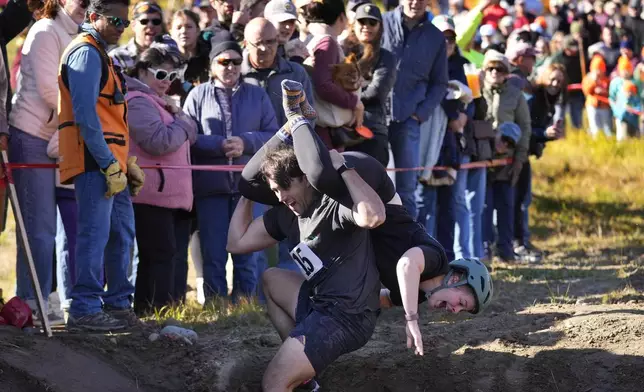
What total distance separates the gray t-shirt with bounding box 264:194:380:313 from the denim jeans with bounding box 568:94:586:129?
48.3ft

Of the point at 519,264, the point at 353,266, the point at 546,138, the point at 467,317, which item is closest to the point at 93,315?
the point at 353,266

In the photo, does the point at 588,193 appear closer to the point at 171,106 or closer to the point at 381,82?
the point at 381,82

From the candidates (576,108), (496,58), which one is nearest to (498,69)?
(496,58)

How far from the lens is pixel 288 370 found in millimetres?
6188

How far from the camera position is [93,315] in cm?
738

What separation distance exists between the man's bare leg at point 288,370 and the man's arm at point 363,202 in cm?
79

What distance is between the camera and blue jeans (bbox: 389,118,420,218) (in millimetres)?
10555

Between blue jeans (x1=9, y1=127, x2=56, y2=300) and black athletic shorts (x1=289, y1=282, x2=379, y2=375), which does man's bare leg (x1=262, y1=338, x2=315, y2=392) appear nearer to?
black athletic shorts (x1=289, y1=282, x2=379, y2=375)

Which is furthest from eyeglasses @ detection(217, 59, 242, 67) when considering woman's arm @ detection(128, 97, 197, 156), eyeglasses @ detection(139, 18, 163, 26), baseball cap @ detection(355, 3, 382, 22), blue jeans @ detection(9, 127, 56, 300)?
blue jeans @ detection(9, 127, 56, 300)

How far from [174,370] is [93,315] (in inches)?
32.8

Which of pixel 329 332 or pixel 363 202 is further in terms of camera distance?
pixel 329 332

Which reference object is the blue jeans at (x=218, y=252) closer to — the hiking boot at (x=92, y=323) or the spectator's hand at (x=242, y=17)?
the hiking boot at (x=92, y=323)

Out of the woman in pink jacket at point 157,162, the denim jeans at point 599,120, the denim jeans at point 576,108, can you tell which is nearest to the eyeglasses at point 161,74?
the woman in pink jacket at point 157,162

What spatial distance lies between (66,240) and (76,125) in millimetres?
1379
